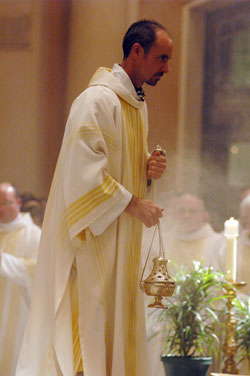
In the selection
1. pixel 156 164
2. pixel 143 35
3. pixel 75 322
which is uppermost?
pixel 143 35

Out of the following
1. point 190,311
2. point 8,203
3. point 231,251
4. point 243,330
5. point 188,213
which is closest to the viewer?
point 231,251

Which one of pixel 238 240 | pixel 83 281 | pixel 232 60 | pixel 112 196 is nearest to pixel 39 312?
pixel 83 281

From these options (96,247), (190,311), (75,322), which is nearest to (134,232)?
(96,247)

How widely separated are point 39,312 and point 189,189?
10.2 ft

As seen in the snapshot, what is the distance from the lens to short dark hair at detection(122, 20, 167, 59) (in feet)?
13.9

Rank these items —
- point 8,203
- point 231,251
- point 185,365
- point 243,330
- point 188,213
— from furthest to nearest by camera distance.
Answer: point 8,203, point 188,213, point 243,330, point 231,251, point 185,365

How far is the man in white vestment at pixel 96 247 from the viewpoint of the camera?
12.8ft

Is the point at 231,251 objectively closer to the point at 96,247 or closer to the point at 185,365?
the point at 185,365

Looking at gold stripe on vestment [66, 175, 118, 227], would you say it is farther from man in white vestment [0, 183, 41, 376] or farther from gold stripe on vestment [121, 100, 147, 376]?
man in white vestment [0, 183, 41, 376]

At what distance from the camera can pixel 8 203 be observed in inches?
289

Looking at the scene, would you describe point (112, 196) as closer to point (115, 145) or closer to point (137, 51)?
point (115, 145)

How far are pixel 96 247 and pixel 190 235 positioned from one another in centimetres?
310

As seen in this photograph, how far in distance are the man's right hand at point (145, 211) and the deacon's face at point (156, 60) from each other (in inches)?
25.9

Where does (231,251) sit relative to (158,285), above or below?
above
